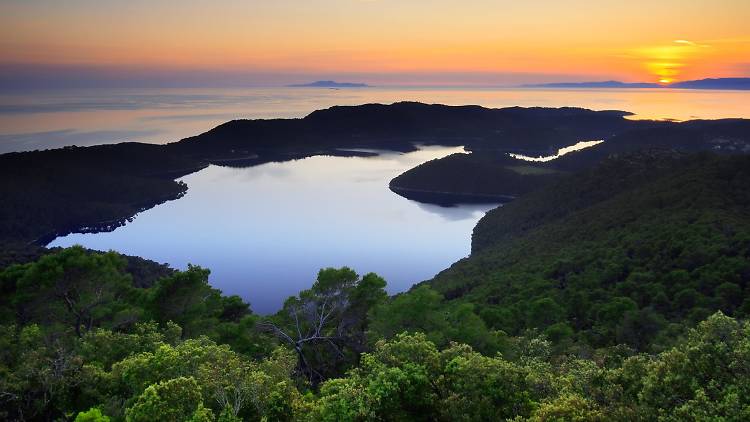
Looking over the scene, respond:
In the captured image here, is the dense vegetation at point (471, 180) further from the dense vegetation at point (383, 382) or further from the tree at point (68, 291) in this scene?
the dense vegetation at point (383, 382)

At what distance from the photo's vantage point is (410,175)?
163m

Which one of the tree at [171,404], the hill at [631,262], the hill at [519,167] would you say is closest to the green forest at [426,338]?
the tree at [171,404]

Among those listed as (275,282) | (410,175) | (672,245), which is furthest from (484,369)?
(410,175)

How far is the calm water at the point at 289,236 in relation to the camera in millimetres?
83062

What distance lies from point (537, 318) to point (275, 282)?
168 ft

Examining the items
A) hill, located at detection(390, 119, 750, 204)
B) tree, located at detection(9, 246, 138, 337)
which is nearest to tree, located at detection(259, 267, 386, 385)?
tree, located at detection(9, 246, 138, 337)

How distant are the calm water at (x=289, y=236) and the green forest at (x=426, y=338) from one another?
30.0 meters

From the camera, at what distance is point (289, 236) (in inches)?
4210

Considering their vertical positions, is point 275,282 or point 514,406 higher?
point 514,406

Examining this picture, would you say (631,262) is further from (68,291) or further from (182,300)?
(68,291)

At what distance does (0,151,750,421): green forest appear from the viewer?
9.44m

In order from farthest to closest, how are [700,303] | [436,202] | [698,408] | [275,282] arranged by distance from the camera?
[436,202] < [275,282] < [700,303] < [698,408]

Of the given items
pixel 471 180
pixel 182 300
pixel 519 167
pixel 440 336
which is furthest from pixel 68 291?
pixel 519 167

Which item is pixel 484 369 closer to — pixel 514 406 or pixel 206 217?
pixel 514 406
